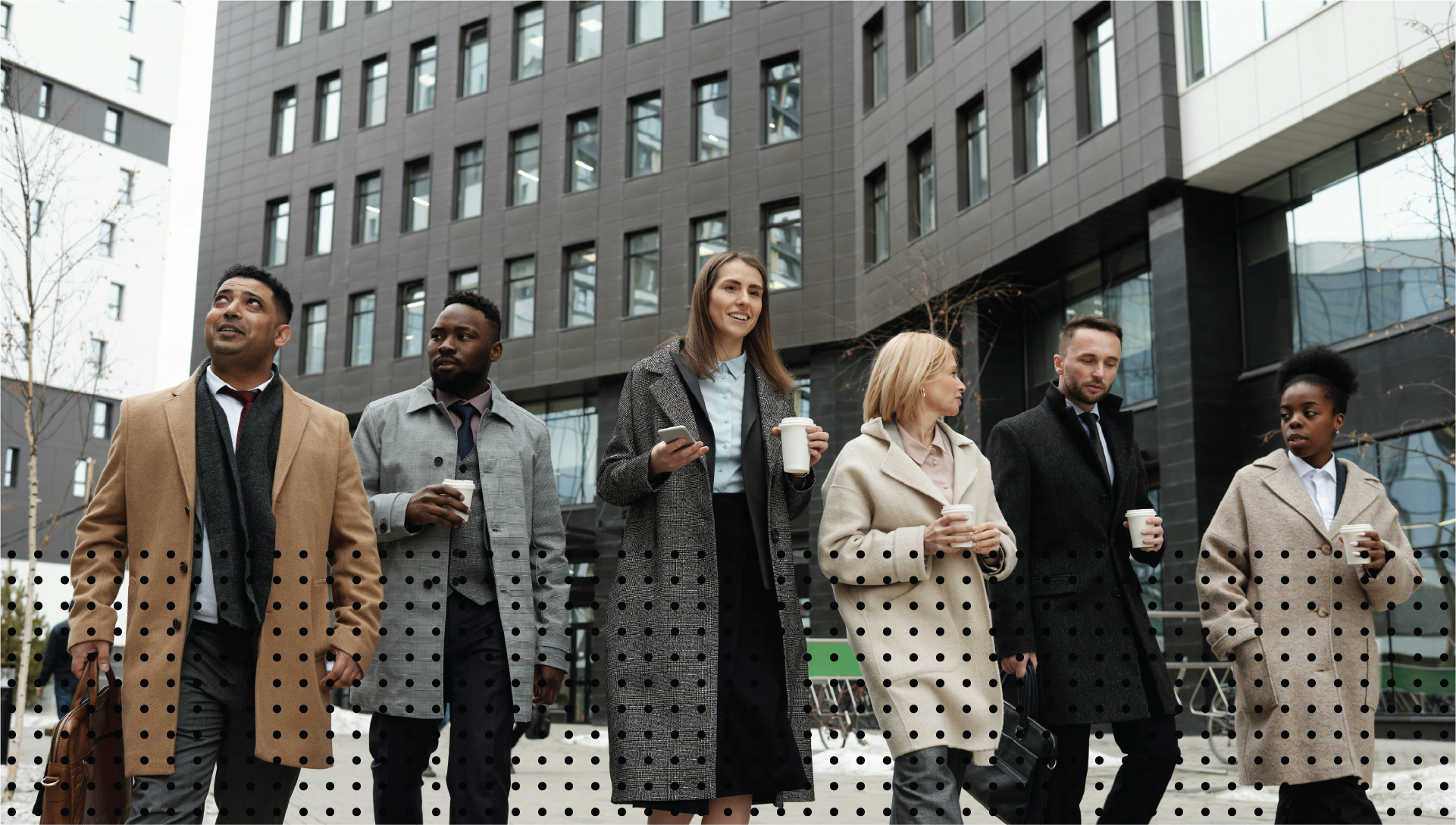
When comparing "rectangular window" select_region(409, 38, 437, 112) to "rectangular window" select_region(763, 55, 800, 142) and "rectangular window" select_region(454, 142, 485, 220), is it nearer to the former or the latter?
"rectangular window" select_region(454, 142, 485, 220)

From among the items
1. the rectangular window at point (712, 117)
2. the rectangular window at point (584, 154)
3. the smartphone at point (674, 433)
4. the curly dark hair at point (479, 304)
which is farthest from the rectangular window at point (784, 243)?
the smartphone at point (674, 433)

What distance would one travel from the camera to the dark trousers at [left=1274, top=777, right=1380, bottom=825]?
15.0 feet

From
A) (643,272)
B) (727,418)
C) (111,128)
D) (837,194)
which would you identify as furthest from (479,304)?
(111,128)

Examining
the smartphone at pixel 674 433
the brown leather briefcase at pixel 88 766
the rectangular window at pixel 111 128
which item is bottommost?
the brown leather briefcase at pixel 88 766

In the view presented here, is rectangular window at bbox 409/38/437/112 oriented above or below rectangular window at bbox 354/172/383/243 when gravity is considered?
above

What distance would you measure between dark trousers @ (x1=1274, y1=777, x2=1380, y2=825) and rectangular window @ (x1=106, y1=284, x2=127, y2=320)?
59332mm

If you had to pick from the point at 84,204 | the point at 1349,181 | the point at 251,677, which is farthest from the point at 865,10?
the point at 84,204

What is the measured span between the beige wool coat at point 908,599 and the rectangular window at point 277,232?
36.1 m

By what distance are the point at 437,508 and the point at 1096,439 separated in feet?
8.21

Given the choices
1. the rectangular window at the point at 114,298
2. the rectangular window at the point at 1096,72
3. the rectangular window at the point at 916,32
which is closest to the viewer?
the rectangular window at the point at 1096,72

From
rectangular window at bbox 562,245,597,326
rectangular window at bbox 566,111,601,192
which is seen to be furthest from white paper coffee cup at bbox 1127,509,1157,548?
rectangular window at bbox 566,111,601,192

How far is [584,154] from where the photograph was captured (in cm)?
3241

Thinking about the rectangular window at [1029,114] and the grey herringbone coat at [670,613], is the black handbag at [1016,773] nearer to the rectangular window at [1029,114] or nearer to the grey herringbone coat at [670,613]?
the grey herringbone coat at [670,613]

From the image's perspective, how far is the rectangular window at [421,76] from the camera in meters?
35.5
